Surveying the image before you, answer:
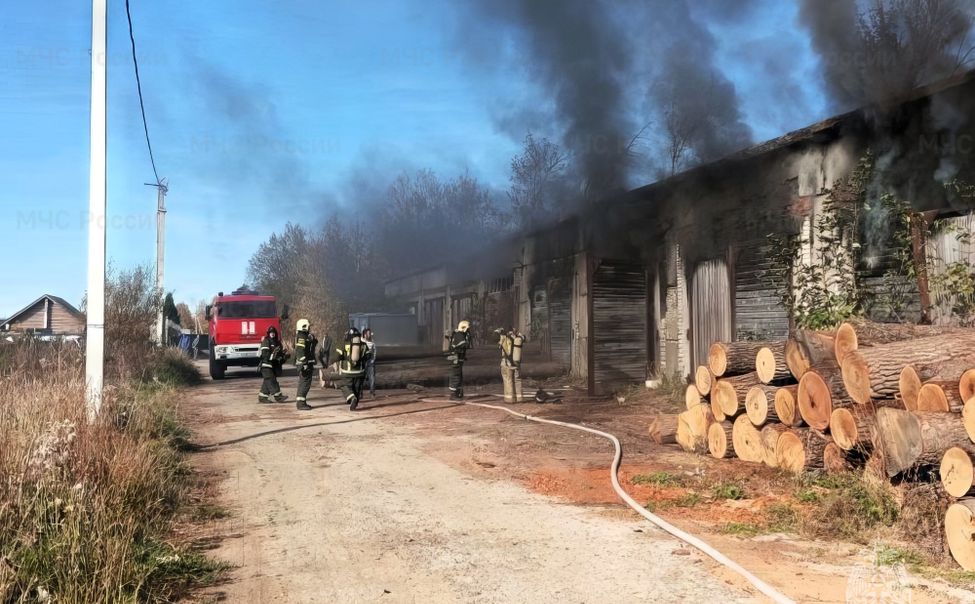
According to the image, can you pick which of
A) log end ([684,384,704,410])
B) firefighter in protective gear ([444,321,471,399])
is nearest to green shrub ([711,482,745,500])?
log end ([684,384,704,410])

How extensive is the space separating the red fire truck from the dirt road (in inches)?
516

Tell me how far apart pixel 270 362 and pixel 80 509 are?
918 cm

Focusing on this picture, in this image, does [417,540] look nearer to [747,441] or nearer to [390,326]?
[747,441]

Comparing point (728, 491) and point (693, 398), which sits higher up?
point (693, 398)

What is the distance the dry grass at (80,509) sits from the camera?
131 inches

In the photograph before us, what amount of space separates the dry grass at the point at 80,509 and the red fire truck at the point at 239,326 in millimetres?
14381

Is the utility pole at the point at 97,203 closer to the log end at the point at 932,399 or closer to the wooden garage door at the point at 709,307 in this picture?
the log end at the point at 932,399

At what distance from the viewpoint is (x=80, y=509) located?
3.77m

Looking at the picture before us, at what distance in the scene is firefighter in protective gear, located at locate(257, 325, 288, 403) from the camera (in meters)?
12.6

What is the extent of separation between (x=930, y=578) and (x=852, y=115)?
6639 mm

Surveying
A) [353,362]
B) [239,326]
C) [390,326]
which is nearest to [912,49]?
[353,362]

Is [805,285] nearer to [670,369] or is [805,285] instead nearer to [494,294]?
[670,369]

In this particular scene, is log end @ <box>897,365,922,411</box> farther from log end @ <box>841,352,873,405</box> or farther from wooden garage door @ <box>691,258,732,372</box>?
wooden garage door @ <box>691,258,732,372</box>

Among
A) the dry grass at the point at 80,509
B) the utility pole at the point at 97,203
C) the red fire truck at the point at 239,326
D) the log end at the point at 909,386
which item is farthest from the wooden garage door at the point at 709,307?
the red fire truck at the point at 239,326
